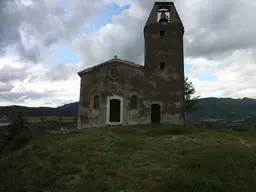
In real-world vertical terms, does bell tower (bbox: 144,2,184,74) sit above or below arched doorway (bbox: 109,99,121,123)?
above

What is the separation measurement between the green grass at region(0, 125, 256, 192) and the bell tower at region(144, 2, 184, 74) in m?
11.1

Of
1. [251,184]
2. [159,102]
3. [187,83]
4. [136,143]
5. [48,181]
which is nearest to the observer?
[251,184]

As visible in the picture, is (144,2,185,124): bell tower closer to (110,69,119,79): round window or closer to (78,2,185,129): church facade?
(78,2,185,129): church facade

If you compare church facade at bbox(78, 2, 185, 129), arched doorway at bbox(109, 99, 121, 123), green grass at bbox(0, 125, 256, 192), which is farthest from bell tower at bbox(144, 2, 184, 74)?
green grass at bbox(0, 125, 256, 192)

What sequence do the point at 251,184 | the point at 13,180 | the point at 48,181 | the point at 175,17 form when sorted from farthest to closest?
the point at 175,17, the point at 13,180, the point at 48,181, the point at 251,184

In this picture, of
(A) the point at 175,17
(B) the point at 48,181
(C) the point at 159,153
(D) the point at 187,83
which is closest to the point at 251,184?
(C) the point at 159,153

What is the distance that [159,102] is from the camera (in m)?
24.1

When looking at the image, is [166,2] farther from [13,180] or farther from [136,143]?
[13,180]

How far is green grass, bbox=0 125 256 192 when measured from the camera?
836 cm

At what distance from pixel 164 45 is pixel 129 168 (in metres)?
17.2

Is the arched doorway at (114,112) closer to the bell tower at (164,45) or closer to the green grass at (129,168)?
the bell tower at (164,45)

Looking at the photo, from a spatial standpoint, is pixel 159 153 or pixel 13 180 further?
pixel 159 153

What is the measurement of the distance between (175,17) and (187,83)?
44.0 feet

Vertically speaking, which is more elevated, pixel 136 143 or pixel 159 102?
pixel 159 102
